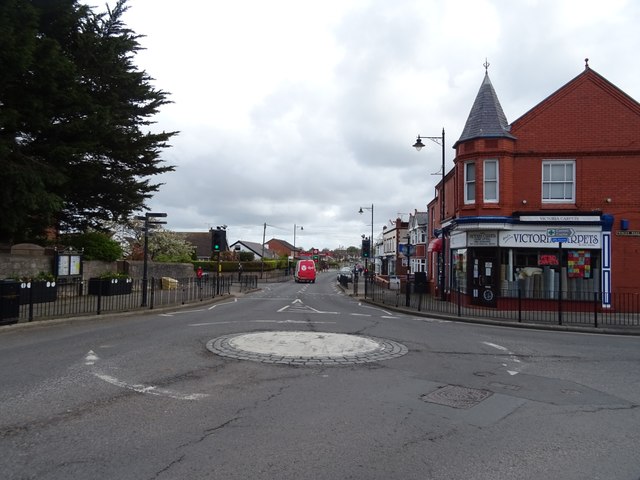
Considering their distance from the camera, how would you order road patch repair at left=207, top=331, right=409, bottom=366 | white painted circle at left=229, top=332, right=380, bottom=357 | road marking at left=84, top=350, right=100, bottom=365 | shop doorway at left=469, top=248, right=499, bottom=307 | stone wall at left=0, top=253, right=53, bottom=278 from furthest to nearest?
shop doorway at left=469, top=248, right=499, bottom=307 → stone wall at left=0, top=253, right=53, bottom=278 → white painted circle at left=229, top=332, right=380, bottom=357 → road patch repair at left=207, top=331, right=409, bottom=366 → road marking at left=84, top=350, right=100, bottom=365

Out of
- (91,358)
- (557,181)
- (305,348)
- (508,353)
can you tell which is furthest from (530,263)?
(91,358)

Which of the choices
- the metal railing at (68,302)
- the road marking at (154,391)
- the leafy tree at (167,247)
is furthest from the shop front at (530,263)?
the leafy tree at (167,247)

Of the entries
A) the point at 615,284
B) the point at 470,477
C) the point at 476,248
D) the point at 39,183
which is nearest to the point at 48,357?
the point at 470,477

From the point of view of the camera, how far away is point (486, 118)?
2142 cm

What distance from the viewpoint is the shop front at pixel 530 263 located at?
20.3 metres

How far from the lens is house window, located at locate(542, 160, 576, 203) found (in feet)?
68.5

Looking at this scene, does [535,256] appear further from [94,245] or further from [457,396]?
[94,245]

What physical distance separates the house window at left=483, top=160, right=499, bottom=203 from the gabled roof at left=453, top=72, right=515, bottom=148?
4.24 ft

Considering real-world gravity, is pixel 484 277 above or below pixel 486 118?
below

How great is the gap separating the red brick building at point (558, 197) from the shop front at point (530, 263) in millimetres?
43

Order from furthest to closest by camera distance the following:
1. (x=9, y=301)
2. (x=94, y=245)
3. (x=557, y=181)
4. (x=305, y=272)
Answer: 1. (x=305, y=272)
2. (x=94, y=245)
3. (x=557, y=181)
4. (x=9, y=301)

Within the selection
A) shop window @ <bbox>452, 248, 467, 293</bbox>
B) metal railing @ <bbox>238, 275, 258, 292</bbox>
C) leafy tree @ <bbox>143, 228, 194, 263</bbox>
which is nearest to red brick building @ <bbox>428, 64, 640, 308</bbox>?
shop window @ <bbox>452, 248, 467, 293</bbox>

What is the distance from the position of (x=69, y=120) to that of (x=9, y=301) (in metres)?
9.64

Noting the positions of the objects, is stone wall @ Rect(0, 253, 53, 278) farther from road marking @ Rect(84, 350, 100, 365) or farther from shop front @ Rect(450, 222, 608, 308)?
shop front @ Rect(450, 222, 608, 308)
